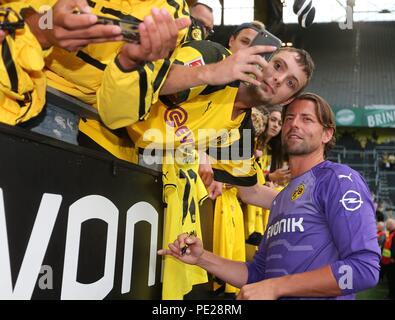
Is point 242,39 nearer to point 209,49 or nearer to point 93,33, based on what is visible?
point 209,49

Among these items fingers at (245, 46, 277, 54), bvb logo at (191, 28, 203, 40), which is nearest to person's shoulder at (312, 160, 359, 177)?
fingers at (245, 46, 277, 54)

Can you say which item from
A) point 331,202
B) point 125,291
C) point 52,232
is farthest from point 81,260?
point 331,202

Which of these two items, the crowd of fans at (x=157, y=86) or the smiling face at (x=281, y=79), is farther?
the smiling face at (x=281, y=79)

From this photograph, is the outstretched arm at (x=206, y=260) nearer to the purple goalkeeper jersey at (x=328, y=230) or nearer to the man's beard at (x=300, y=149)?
the purple goalkeeper jersey at (x=328, y=230)

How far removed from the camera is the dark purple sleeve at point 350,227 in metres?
1.42

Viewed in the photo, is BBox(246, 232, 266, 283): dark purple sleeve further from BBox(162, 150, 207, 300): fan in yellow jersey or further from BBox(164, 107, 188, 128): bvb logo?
BBox(164, 107, 188, 128): bvb logo

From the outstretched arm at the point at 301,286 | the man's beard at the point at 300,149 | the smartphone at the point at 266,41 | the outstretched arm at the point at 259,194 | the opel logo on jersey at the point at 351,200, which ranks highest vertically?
the outstretched arm at the point at 259,194

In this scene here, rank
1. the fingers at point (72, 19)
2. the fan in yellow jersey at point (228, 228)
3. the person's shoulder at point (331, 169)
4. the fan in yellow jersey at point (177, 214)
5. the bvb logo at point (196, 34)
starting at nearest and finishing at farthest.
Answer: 1. the fingers at point (72, 19)
2. the person's shoulder at point (331, 169)
3. the fan in yellow jersey at point (177, 214)
4. the bvb logo at point (196, 34)
5. the fan in yellow jersey at point (228, 228)

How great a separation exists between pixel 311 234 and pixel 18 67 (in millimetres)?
988

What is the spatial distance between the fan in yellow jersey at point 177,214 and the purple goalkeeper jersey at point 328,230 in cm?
29

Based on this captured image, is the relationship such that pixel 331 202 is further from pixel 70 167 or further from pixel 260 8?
pixel 260 8

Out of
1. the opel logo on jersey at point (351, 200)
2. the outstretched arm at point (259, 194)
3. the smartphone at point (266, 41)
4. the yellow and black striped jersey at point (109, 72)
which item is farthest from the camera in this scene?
the outstretched arm at point (259, 194)

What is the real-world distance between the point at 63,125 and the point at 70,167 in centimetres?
22

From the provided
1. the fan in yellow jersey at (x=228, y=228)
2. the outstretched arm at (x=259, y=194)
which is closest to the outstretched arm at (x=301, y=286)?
the outstretched arm at (x=259, y=194)
